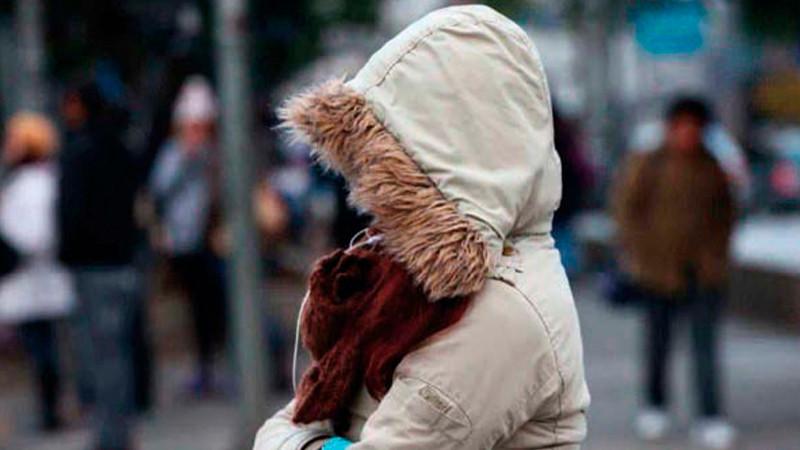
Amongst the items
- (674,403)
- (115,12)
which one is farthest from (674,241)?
(115,12)

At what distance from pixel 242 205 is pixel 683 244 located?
7.10 feet

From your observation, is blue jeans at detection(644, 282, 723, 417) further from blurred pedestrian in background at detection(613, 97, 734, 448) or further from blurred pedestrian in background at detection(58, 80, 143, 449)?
blurred pedestrian in background at detection(58, 80, 143, 449)

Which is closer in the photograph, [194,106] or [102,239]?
[102,239]

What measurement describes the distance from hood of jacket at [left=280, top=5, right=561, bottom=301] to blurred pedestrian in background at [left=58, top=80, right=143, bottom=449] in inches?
230

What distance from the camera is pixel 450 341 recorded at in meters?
2.65

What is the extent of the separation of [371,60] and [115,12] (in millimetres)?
13782

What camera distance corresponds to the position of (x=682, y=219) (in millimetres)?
9039

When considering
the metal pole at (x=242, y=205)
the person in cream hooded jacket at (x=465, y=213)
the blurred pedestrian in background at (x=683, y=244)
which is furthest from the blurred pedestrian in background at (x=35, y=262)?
the person in cream hooded jacket at (x=465, y=213)

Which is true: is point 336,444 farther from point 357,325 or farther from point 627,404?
point 627,404

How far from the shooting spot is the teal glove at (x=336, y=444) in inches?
109

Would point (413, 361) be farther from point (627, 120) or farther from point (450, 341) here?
point (627, 120)

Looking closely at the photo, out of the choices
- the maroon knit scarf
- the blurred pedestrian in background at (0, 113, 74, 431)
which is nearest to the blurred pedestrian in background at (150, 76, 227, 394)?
the blurred pedestrian in background at (0, 113, 74, 431)

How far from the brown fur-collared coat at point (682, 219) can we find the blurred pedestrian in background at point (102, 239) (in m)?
2.47

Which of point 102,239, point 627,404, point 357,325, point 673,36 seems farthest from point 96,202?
point 673,36
